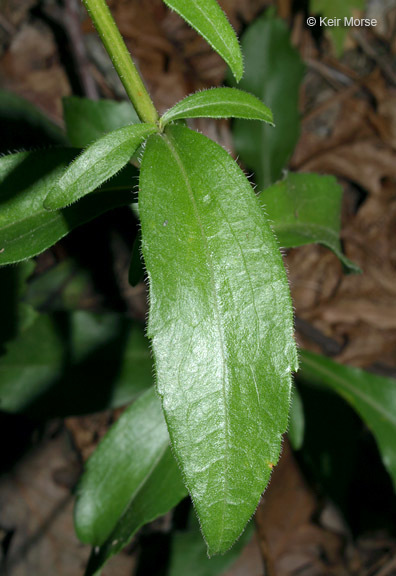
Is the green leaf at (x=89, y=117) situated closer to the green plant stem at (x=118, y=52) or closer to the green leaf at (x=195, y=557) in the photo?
the green plant stem at (x=118, y=52)

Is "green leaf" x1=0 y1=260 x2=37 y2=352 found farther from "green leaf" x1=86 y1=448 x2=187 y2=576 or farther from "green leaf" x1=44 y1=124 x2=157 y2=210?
"green leaf" x1=44 y1=124 x2=157 y2=210

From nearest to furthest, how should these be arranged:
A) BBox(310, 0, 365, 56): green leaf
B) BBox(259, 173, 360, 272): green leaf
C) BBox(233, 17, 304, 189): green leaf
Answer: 1. BBox(259, 173, 360, 272): green leaf
2. BBox(233, 17, 304, 189): green leaf
3. BBox(310, 0, 365, 56): green leaf

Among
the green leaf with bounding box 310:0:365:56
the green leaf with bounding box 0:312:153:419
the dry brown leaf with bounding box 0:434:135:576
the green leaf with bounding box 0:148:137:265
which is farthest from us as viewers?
the green leaf with bounding box 310:0:365:56

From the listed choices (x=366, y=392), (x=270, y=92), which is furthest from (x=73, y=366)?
(x=270, y=92)

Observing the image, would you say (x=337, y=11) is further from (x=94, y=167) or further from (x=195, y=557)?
(x=195, y=557)

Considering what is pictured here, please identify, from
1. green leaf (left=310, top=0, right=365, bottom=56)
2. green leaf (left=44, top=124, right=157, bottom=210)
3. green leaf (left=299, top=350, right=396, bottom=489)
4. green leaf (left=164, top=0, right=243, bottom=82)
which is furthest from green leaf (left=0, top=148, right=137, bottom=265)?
green leaf (left=310, top=0, right=365, bottom=56)
